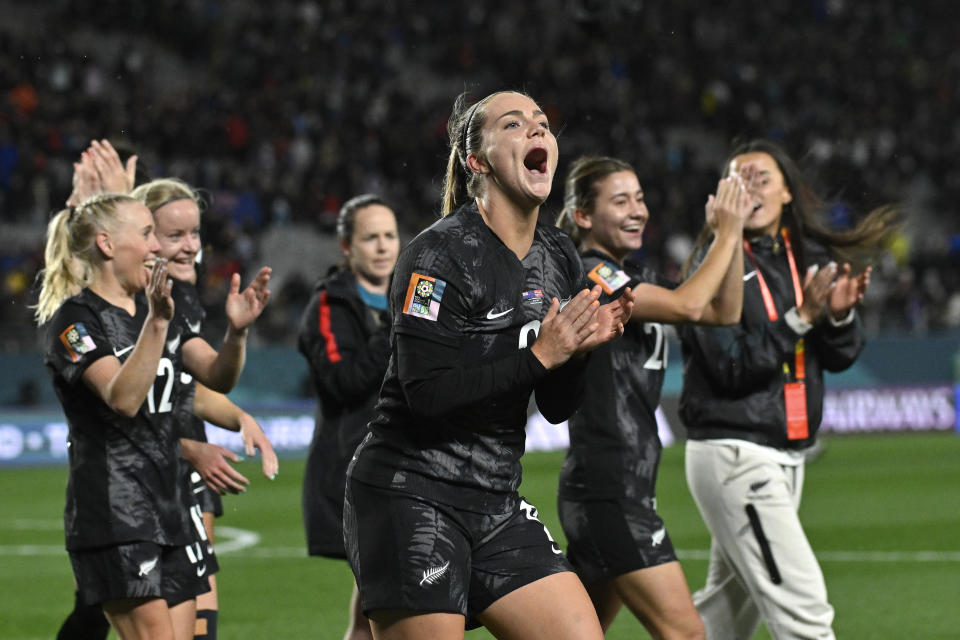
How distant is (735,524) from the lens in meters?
5.64

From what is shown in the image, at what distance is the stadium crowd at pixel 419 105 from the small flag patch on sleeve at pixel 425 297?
55.4 feet

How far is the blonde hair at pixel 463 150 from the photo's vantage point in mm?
4008

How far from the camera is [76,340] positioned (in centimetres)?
469

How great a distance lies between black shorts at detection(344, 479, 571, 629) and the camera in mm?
3760

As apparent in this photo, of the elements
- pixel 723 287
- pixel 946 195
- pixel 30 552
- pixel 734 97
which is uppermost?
pixel 734 97

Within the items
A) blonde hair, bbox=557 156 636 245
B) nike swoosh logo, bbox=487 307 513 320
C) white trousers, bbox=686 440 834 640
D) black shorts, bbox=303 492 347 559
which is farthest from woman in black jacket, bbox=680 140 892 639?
nike swoosh logo, bbox=487 307 513 320

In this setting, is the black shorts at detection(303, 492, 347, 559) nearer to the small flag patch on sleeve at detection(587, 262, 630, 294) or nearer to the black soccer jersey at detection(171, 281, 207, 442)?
the black soccer jersey at detection(171, 281, 207, 442)

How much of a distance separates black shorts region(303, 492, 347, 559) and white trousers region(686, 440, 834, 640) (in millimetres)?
1530

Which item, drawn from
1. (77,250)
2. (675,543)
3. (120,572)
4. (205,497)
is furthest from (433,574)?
(675,543)

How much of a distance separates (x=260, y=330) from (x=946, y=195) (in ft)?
56.7

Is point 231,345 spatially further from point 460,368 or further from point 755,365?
point 755,365

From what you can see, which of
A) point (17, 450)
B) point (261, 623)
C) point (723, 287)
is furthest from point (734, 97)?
point (723, 287)

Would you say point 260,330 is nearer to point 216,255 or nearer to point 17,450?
point 216,255

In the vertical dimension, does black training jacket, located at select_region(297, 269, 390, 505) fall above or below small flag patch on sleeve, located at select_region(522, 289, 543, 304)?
below
